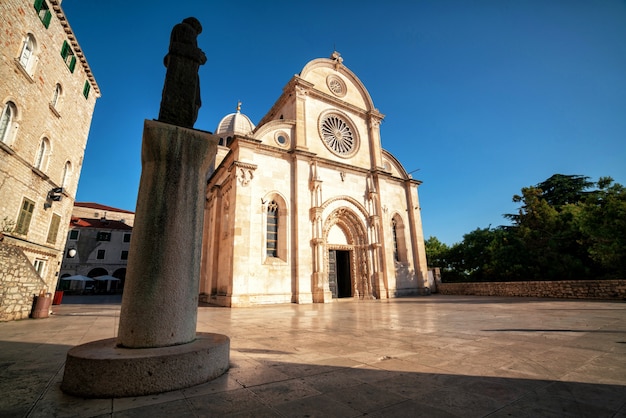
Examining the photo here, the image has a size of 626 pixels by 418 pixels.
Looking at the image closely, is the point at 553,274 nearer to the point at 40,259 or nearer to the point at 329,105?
the point at 329,105

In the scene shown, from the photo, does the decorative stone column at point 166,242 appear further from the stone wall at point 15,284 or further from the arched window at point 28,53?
the arched window at point 28,53

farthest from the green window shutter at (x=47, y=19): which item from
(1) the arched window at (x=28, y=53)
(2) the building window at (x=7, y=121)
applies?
(2) the building window at (x=7, y=121)

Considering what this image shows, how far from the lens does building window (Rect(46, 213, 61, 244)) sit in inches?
529

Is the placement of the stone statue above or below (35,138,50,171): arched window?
below

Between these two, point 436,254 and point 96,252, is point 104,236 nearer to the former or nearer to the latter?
point 96,252

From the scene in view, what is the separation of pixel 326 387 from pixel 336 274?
15021mm

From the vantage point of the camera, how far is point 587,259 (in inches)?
739

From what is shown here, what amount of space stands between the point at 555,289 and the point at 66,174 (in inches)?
1070

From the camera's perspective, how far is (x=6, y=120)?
34.6ft

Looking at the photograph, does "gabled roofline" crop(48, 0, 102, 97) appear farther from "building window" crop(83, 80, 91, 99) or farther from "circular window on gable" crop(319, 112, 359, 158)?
"circular window on gable" crop(319, 112, 359, 158)

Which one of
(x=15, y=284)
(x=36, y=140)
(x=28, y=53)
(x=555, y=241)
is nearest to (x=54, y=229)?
(x=36, y=140)

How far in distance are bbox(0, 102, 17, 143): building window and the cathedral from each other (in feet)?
28.4

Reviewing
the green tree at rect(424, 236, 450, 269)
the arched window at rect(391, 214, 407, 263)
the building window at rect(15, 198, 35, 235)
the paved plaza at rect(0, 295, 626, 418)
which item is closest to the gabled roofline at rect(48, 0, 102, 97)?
the building window at rect(15, 198, 35, 235)

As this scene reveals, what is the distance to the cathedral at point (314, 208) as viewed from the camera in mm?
14516
